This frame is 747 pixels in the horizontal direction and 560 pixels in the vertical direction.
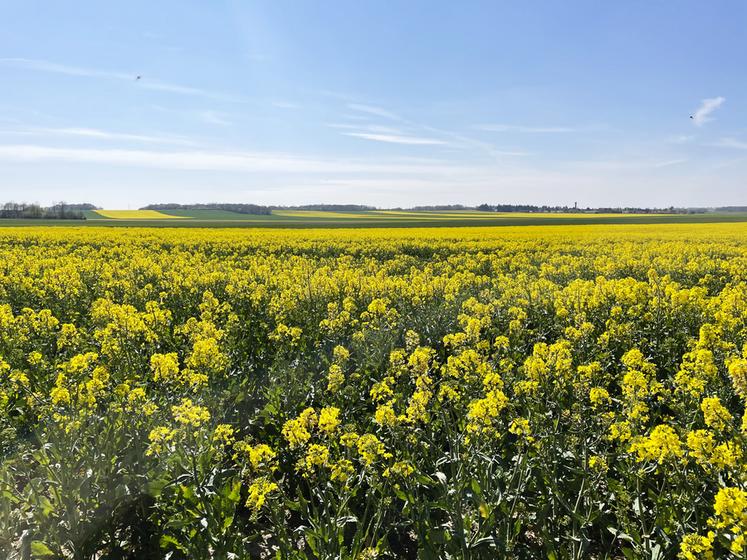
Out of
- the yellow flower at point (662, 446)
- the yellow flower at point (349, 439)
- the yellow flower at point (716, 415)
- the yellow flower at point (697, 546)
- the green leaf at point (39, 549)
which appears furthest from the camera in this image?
the yellow flower at point (716, 415)

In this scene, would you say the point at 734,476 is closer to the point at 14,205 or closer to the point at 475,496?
the point at 475,496

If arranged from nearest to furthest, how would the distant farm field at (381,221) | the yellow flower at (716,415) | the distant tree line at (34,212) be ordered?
the yellow flower at (716,415)
the distant farm field at (381,221)
the distant tree line at (34,212)

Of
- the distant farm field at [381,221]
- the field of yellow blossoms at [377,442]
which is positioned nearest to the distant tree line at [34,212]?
→ the distant farm field at [381,221]

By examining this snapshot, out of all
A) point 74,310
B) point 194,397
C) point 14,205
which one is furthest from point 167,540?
point 14,205

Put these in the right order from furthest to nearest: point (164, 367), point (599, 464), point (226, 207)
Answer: point (226, 207) < point (164, 367) < point (599, 464)

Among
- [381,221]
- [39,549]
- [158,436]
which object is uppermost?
[381,221]

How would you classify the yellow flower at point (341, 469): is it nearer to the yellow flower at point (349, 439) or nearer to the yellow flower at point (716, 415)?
the yellow flower at point (349, 439)

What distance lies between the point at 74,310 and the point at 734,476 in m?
10.5

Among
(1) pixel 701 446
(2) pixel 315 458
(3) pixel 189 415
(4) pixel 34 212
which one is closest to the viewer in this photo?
(1) pixel 701 446

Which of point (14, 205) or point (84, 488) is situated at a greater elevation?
point (14, 205)

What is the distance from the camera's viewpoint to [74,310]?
9.27 metres

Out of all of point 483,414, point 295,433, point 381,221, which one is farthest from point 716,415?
point 381,221

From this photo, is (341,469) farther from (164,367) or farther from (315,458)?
(164,367)

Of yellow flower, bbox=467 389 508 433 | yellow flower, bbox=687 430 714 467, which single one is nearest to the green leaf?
yellow flower, bbox=467 389 508 433
